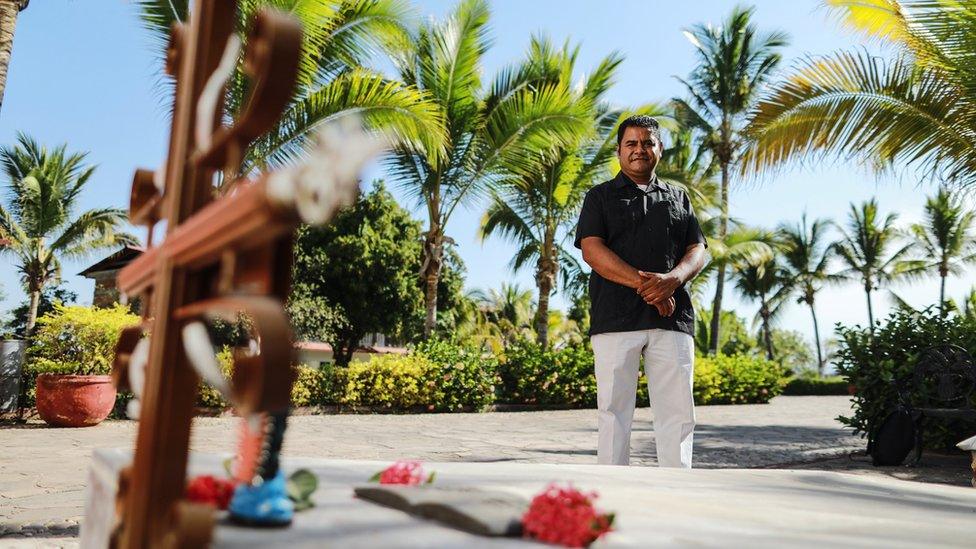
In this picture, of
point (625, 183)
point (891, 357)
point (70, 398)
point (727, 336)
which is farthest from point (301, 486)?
point (727, 336)

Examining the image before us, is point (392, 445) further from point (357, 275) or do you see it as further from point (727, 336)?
point (727, 336)

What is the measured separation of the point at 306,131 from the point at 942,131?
7761mm

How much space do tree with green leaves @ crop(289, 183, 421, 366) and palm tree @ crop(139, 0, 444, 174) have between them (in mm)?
9965

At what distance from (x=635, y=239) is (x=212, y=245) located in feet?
9.49

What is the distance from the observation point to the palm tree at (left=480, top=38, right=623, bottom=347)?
15211mm

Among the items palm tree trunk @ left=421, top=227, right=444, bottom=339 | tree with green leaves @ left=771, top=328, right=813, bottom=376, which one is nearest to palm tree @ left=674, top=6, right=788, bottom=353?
palm tree trunk @ left=421, top=227, right=444, bottom=339

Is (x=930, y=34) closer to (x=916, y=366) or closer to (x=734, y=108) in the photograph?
(x=916, y=366)

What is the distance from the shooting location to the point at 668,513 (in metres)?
1.28

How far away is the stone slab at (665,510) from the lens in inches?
35.3

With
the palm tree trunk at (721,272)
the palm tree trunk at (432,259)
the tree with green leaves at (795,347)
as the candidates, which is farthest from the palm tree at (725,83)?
the tree with green leaves at (795,347)

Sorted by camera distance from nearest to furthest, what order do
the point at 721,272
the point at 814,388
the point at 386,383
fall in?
1. the point at 386,383
2. the point at 721,272
3. the point at 814,388

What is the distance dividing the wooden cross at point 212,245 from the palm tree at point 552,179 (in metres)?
13.5

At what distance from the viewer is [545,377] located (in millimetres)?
14539

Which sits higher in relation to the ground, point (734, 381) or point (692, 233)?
point (692, 233)
